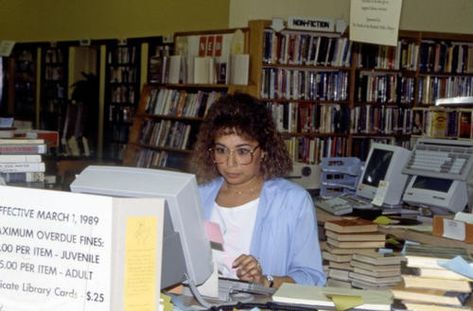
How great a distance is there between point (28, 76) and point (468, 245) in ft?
35.8

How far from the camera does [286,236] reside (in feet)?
9.48

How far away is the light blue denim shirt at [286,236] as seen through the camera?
9.39ft

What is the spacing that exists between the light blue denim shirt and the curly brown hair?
17 centimetres

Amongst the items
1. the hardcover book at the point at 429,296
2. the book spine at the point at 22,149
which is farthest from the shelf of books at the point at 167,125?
the hardcover book at the point at 429,296

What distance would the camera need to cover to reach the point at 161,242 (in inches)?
66.1

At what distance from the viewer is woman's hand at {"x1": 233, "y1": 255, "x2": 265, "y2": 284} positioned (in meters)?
2.58

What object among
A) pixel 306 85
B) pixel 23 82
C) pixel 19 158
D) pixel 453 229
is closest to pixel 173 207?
pixel 19 158

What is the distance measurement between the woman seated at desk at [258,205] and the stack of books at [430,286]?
754 mm

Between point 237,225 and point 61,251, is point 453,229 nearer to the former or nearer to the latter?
point 237,225

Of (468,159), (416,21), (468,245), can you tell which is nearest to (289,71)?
(416,21)

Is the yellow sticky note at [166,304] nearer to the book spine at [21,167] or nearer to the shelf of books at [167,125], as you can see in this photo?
the book spine at [21,167]

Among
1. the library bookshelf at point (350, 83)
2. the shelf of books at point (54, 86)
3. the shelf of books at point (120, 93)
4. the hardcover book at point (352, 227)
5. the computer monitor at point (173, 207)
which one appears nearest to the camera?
the computer monitor at point (173, 207)

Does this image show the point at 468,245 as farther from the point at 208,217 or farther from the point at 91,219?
the point at 91,219

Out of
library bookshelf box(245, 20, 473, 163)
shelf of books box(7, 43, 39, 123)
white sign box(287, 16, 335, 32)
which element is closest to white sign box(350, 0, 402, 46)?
library bookshelf box(245, 20, 473, 163)
